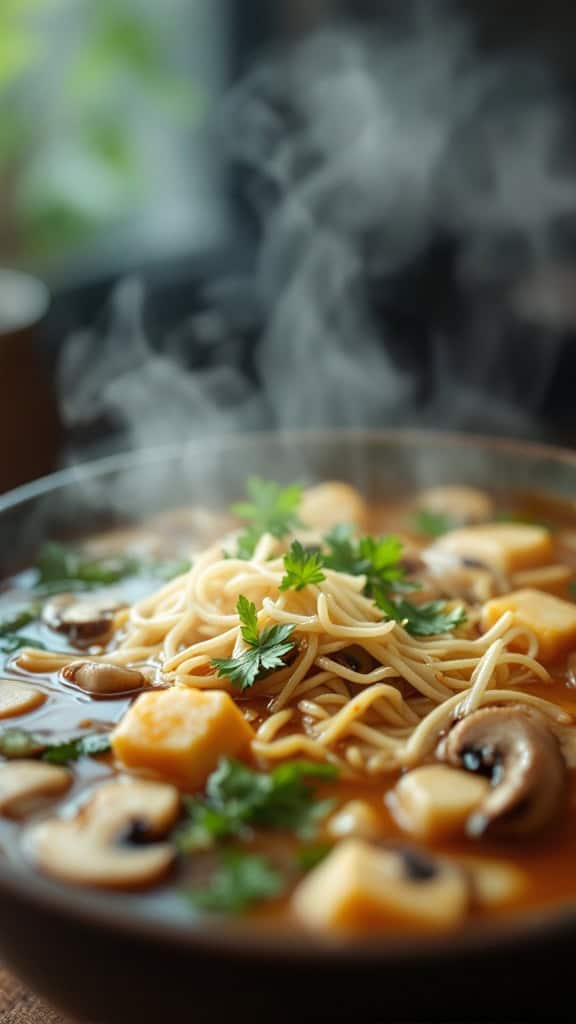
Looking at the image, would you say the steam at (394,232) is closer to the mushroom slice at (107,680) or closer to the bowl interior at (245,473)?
the bowl interior at (245,473)

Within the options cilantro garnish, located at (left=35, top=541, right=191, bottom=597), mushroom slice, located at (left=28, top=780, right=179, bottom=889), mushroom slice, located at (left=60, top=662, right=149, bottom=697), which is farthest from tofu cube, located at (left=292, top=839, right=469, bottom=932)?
cilantro garnish, located at (left=35, top=541, right=191, bottom=597)

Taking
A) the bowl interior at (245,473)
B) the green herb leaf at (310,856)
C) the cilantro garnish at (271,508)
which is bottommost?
the green herb leaf at (310,856)

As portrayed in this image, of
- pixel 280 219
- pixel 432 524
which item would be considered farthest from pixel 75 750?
pixel 280 219

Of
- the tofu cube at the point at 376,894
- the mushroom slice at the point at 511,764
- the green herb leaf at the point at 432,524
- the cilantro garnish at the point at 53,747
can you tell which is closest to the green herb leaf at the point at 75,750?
the cilantro garnish at the point at 53,747

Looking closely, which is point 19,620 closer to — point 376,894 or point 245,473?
point 245,473

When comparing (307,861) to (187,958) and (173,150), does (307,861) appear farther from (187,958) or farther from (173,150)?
(173,150)

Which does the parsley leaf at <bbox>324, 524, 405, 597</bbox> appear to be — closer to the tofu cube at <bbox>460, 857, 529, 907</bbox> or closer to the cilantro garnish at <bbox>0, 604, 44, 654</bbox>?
the cilantro garnish at <bbox>0, 604, 44, 654</bbox>
